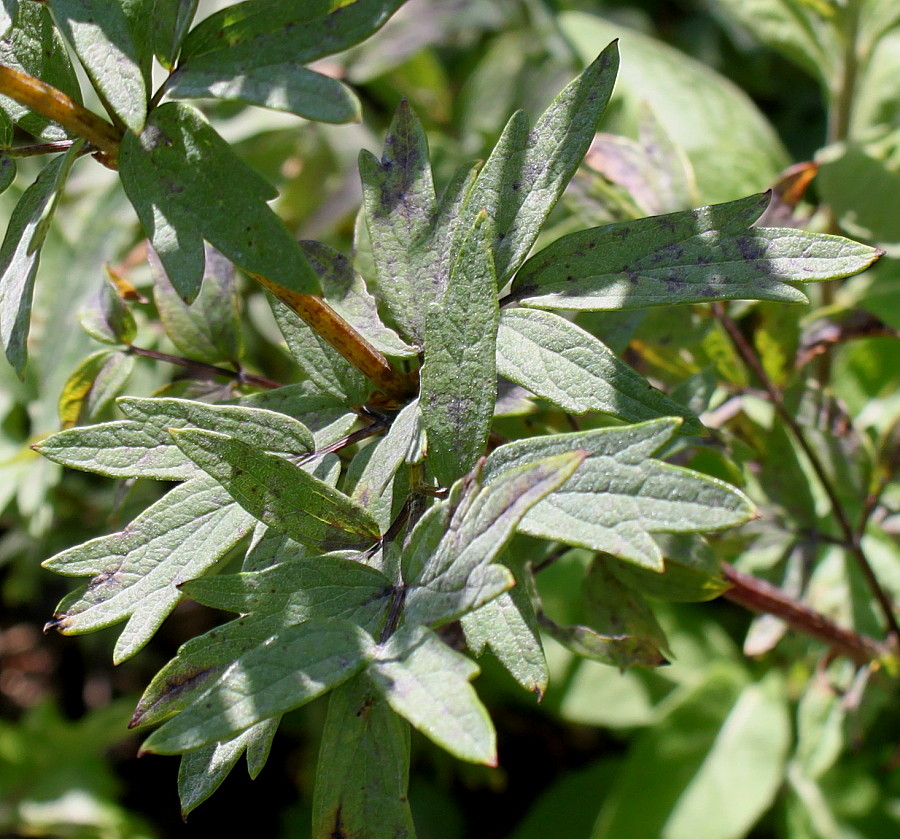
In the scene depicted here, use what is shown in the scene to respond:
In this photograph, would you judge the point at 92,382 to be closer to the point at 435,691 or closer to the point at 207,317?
the point at 207,317

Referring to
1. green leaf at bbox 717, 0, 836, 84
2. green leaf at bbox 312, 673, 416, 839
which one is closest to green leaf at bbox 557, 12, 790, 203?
green leaf at bbox 717, 0, 836, 84

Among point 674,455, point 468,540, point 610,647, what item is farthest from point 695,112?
point 468,540

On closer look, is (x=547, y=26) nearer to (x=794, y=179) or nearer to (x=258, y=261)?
(x=794, y=179)

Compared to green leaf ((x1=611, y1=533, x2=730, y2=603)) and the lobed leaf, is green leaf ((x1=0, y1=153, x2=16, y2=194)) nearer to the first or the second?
the lobed leaf

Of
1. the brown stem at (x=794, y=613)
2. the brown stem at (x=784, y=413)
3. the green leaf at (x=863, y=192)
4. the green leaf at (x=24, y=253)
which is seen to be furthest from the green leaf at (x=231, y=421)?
the green leaf at (x=863, y=192)

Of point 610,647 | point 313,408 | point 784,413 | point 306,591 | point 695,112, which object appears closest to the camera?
point 306,591

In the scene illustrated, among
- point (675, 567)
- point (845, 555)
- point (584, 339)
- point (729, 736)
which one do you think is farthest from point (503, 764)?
point (584, 339)
